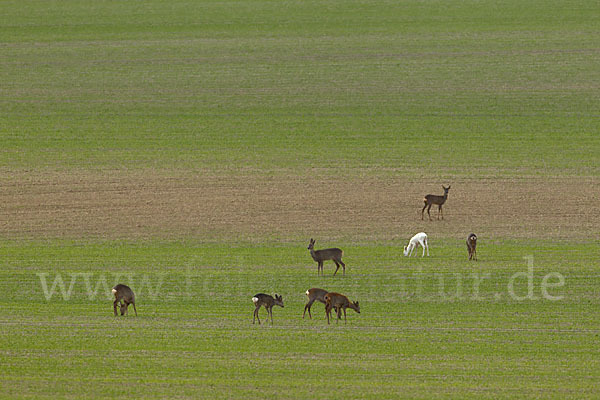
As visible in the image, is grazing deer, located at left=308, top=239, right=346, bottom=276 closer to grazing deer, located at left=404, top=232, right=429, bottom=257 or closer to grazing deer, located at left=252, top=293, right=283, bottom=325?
grazing deer, located at left=404, top=232, right=429, bottom=257

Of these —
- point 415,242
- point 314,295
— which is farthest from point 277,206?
point 314,295

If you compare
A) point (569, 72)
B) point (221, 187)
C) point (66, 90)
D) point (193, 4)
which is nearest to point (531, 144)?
point (569, 72)

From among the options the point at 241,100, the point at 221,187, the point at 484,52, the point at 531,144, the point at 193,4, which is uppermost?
the point at 193,4

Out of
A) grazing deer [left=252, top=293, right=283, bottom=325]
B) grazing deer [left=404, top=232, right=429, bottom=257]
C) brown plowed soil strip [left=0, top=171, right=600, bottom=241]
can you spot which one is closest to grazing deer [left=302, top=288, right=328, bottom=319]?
grazing deer [left=252, top=293, right=283, bottom=325]

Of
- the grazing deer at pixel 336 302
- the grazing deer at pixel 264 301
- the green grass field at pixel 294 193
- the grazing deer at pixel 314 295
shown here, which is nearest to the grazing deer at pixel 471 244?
the green grass field at pixel 294 193

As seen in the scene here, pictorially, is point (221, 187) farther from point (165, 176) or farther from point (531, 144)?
point (531, 144)

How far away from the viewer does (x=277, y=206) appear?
3569cm

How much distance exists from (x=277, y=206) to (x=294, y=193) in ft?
5.49

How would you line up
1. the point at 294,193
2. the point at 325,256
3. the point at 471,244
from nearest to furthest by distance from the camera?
the point at 325,256, the point at 471,244, the point at 294,193

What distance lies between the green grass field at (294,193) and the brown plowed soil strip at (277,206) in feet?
0.45

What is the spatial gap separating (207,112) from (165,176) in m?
9.42

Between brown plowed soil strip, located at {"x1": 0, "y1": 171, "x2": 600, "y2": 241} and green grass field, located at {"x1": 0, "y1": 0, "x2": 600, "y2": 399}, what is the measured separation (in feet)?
0.45

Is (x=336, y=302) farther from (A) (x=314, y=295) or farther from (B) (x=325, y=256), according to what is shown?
(B) (x=325, y=256)

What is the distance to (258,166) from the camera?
40.7 meters
